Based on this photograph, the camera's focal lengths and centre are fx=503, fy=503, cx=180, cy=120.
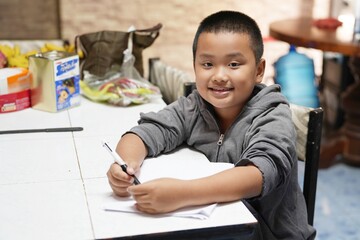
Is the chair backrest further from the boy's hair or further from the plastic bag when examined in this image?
the plastic bag

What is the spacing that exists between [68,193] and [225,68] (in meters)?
0.49

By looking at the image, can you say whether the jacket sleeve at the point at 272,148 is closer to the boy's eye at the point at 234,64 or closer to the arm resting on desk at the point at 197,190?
the arm resting on desk at the point at 197,190

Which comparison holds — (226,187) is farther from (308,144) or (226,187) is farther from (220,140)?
(308,144)

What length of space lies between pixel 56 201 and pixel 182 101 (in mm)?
520

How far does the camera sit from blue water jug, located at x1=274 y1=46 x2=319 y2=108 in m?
3.45

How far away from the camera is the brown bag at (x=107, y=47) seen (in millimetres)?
2023

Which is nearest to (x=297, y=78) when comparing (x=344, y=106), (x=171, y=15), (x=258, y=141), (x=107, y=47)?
(x=344, y=106)

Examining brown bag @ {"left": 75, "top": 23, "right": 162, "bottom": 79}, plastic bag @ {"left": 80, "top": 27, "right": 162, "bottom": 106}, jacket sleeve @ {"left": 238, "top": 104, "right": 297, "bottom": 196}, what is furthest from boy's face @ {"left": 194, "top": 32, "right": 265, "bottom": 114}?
brown bag @ {"left": 75, "top": 23, "right": 162, "bottom": 79}

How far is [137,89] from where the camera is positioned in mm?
1853

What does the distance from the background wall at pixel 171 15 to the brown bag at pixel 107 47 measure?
102 centimetres

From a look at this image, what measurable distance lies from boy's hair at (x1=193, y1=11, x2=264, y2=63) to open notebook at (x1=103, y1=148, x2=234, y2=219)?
0.31 metres

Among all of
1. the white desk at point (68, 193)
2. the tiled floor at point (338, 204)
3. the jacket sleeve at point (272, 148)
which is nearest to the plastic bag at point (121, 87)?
the white desk at point (68, 193)

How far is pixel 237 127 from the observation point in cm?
129

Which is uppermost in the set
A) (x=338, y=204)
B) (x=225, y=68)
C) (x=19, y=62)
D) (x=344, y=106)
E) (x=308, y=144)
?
(x=225, y=68)
